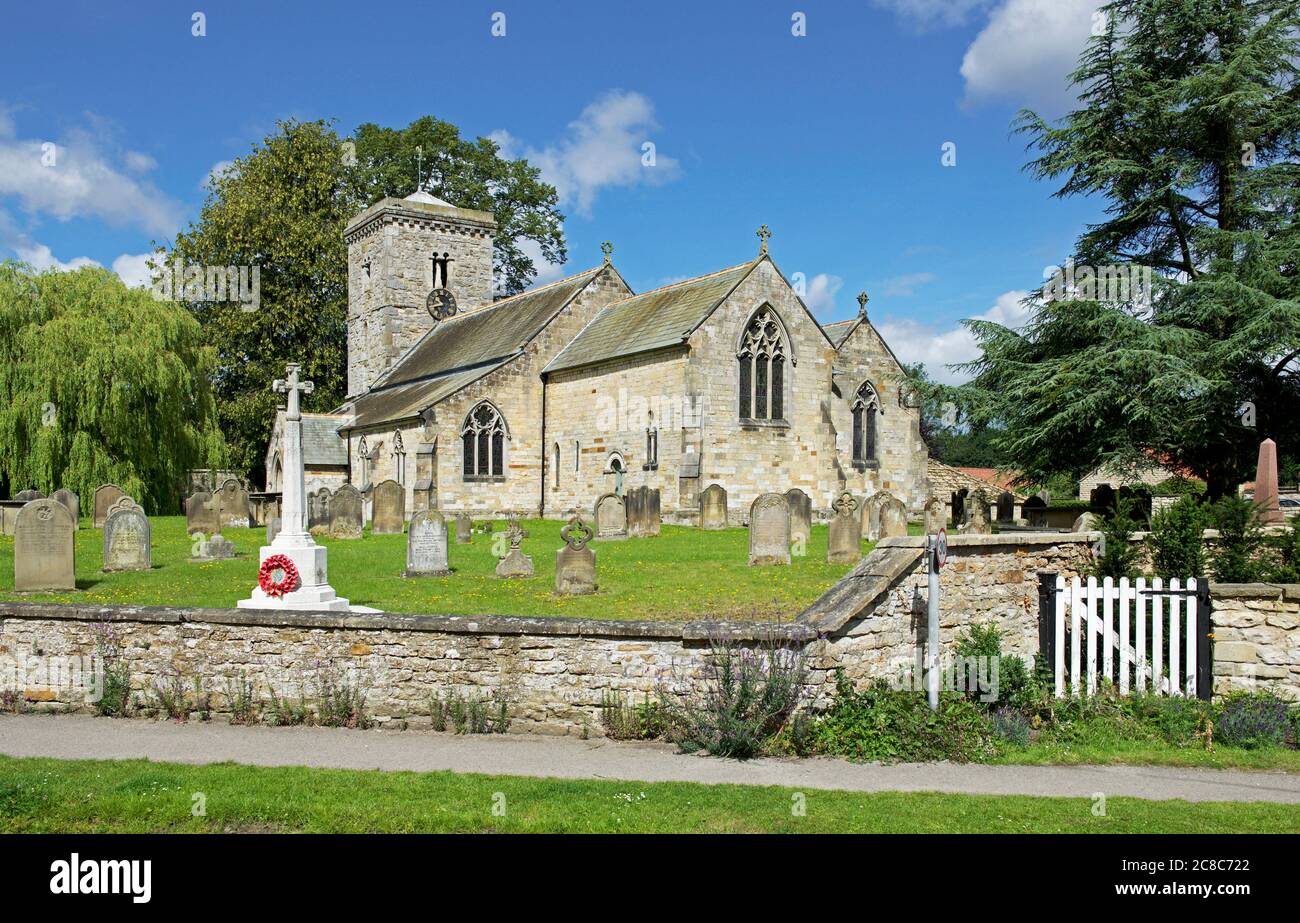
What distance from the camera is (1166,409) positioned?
1784 centimetres

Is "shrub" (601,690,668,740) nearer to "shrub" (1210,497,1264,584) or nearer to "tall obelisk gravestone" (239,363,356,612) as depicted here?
"tall obelisk gravestone" (239,363,356,612)

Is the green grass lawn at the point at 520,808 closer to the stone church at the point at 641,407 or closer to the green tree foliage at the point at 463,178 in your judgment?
the stone church at the point at 641,407

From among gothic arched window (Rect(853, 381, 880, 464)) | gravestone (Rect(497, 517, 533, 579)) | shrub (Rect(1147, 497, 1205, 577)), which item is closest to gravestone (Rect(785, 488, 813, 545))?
gravestone (Rect(497, 517, 533, 579))

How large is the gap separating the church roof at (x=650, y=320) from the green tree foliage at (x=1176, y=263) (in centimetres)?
1133

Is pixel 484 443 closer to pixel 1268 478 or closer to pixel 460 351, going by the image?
pixel 460 351

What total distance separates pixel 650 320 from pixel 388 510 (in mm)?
10809

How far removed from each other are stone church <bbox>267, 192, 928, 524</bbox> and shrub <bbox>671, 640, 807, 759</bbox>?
18449mm

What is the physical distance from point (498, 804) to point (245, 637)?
12.9 feet

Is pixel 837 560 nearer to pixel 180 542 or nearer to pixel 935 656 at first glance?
pixel 935 656

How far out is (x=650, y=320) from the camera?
3278cm

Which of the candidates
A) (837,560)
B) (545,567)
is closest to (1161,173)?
(837,560)

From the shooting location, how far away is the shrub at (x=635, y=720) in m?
8.59

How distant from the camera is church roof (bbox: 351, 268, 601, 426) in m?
35.9

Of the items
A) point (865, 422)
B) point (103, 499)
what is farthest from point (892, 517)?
point (103, 499)
